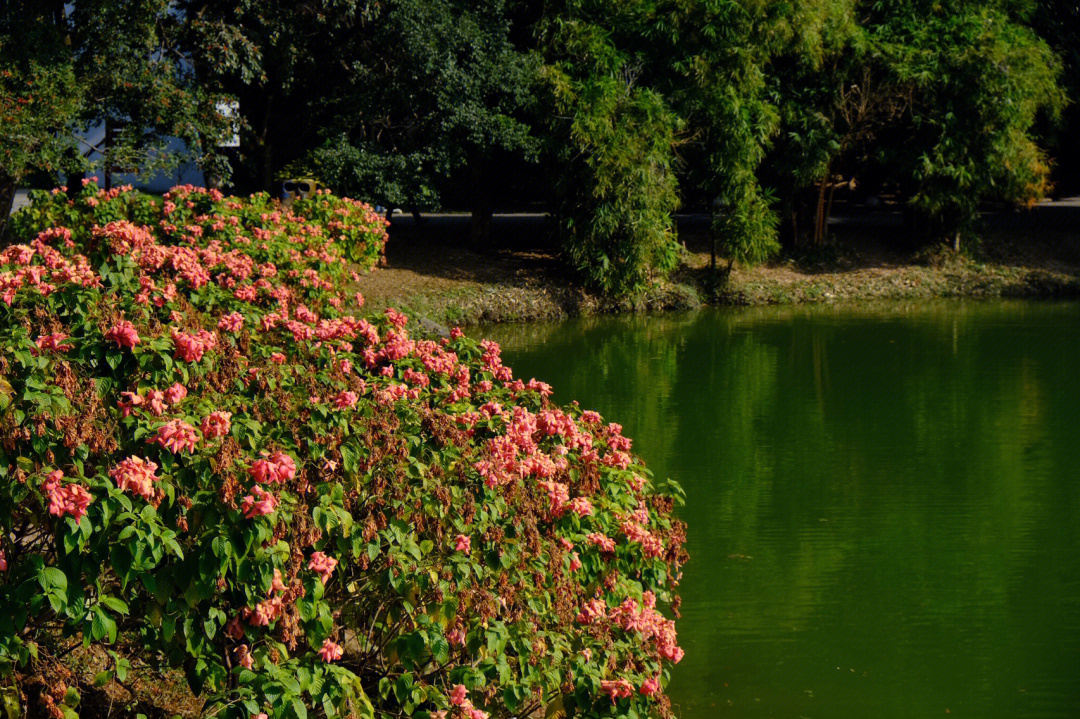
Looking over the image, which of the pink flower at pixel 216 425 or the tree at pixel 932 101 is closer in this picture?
the pink flower at pixel 216 425

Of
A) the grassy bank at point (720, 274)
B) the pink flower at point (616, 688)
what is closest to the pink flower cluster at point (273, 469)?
the pink flower at point (616, 688)

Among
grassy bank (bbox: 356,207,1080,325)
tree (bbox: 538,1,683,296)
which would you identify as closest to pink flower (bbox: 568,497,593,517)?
grassy bank (bbox: 356,207,1080,325)

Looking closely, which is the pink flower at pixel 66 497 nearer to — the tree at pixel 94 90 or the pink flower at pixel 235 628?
the pink flower at pixel 235 628

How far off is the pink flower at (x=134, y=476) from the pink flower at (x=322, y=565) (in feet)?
1.81

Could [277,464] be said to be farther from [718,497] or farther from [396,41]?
[396,41]

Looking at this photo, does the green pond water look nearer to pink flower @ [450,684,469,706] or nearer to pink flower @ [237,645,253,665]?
pink flower @ [450,684,469,706]

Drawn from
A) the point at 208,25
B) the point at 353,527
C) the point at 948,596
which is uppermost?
the point at 208,25

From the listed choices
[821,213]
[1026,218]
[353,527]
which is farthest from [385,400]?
[1026,218]

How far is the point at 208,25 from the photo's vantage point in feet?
56.1

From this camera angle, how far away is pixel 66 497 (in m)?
3.38

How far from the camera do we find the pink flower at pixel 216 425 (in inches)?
155

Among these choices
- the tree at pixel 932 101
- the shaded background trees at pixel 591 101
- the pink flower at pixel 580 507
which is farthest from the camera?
the tree at pixel 932 101

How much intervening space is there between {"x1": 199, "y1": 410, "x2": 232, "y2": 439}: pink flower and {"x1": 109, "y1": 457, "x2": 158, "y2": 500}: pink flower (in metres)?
0.38

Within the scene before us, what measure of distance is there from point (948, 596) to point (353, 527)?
4.44m
